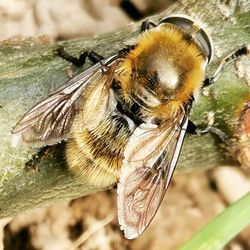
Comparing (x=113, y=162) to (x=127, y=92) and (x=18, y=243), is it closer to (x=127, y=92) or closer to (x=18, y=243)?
(x=127, y=92)

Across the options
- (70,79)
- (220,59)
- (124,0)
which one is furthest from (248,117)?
(124,0)

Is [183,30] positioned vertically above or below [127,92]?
above

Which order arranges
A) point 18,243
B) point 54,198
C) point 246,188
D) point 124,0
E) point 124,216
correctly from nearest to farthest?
point 124,216 < point 54,198 < point 18,243 < point 246,188 < point 124,0

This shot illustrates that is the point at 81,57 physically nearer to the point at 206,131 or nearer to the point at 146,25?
the point at 146,25

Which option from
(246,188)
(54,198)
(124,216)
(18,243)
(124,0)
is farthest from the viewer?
(124,0)

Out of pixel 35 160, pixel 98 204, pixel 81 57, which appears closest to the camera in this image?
pixel 35 160

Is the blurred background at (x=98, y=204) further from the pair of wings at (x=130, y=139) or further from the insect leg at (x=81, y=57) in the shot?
the insect leg at (x=81, y=57)

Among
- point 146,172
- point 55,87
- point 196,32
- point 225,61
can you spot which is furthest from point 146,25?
point 146,172
